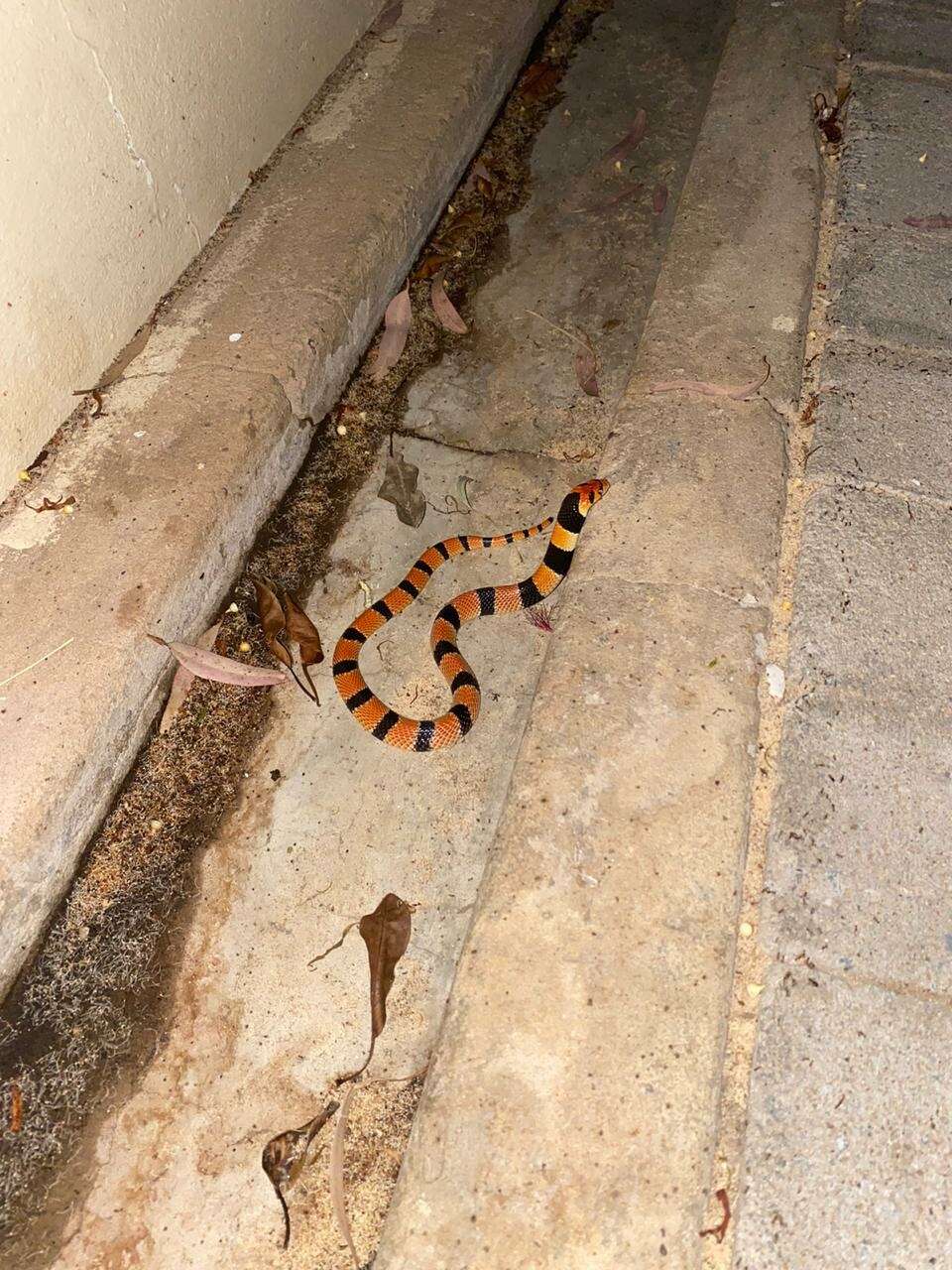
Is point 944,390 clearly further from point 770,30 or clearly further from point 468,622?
point 770,30

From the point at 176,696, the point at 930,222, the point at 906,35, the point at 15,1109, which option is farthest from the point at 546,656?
the point at 906,35

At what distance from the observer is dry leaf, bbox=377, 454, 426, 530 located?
3.23 metres

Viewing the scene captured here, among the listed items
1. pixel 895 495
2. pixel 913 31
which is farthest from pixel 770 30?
pixel 895 495

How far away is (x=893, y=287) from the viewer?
10.8ft

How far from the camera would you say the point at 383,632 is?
3051 millimetres

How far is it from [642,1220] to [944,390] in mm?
2558

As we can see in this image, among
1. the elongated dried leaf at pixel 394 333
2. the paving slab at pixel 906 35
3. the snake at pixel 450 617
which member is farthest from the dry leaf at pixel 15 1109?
the paving slab at pixel 906 35

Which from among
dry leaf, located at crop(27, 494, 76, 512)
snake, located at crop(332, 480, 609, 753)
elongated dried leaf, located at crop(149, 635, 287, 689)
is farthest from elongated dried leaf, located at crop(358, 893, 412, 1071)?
dry leaf, located at crop(27, 494, 76, 512)

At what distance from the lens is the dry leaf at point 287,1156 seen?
2090 millimetres

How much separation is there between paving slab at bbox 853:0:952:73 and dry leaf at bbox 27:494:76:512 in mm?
3928

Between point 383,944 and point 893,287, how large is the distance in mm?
2804

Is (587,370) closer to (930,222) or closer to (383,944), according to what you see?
(930,222)

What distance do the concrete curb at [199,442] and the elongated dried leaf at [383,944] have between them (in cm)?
82

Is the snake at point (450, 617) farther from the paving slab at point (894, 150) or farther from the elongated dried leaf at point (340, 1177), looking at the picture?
the paving slab at point (894, 150)
